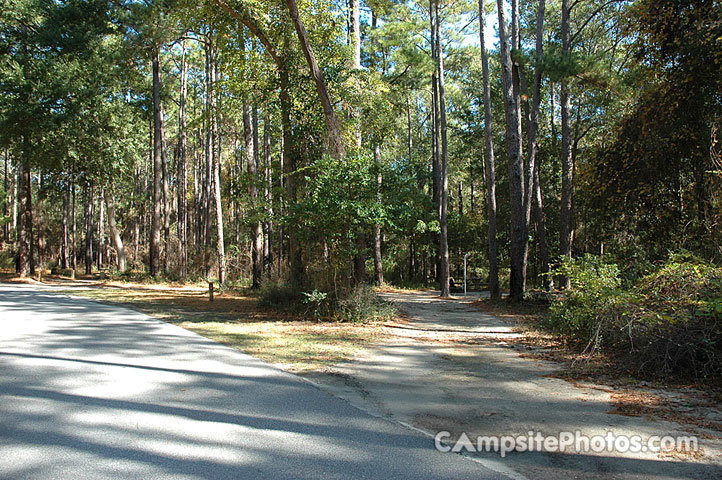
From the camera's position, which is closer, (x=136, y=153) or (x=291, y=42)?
(x=291, y=42)

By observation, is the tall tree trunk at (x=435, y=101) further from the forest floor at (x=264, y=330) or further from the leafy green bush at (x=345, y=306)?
the forest floor at (x=264, y=330)

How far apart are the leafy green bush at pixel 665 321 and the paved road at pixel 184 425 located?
388 cm

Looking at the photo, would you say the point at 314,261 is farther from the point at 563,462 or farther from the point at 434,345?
the point at 563,462

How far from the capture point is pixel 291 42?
616 inches

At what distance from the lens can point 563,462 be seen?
3.74 meters

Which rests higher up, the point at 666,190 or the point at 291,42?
the point at 291,42

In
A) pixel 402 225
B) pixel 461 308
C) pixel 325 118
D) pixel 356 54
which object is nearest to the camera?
pixel 402 225

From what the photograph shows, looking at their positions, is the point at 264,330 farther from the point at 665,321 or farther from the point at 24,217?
the point at 24,217

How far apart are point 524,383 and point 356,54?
1546 cm

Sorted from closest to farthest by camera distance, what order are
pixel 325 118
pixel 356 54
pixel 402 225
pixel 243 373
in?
pixel 243 373 → pixel 402 225 → pixel 325 118 → pixel 356 54

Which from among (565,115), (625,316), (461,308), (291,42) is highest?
(291,42)

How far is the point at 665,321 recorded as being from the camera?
6.24 meters

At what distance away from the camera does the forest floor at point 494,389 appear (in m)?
3.78

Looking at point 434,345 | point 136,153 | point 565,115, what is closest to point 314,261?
point 434,345
